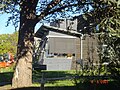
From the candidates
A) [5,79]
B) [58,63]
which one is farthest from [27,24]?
[58,63]

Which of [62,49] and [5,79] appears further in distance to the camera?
[62,49]

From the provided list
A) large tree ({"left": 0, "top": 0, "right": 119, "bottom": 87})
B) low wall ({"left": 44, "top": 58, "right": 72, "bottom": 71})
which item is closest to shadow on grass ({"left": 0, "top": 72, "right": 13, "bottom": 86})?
large tree ({"left": 0, "top": 0, "right": 119, "bottom": 87})

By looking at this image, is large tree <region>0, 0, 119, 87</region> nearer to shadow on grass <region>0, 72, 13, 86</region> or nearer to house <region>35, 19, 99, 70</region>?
shadow on grass <region>0, 72, 13, 86</region>

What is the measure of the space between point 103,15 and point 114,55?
4.10 feet

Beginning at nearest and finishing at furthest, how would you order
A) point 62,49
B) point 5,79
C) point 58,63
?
point 5,79 → point 58,63 → point 62,49

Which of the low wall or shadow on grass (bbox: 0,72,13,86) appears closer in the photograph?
shadow on grass (bbox: 0,72,13,86)

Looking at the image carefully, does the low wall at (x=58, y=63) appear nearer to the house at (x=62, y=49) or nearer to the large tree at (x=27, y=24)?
the house at (x=62, y=49)

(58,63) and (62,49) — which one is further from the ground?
(62,49)

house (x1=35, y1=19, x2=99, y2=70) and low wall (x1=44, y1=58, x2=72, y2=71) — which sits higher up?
house (x1=35, y1=19, x2=99, y2=70)

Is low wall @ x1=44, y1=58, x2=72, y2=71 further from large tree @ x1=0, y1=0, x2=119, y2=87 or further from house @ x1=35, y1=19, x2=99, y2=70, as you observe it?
large tree @ x1=0, y1=0, x2=119, y2=87

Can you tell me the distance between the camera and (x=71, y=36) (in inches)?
→ 1288

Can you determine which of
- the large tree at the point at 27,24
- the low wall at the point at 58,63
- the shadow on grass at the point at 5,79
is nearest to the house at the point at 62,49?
the low wall at the point at 58,63

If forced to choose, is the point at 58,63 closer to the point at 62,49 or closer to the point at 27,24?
the point at 62,49

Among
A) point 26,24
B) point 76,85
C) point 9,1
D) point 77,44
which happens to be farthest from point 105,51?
point 77,44
